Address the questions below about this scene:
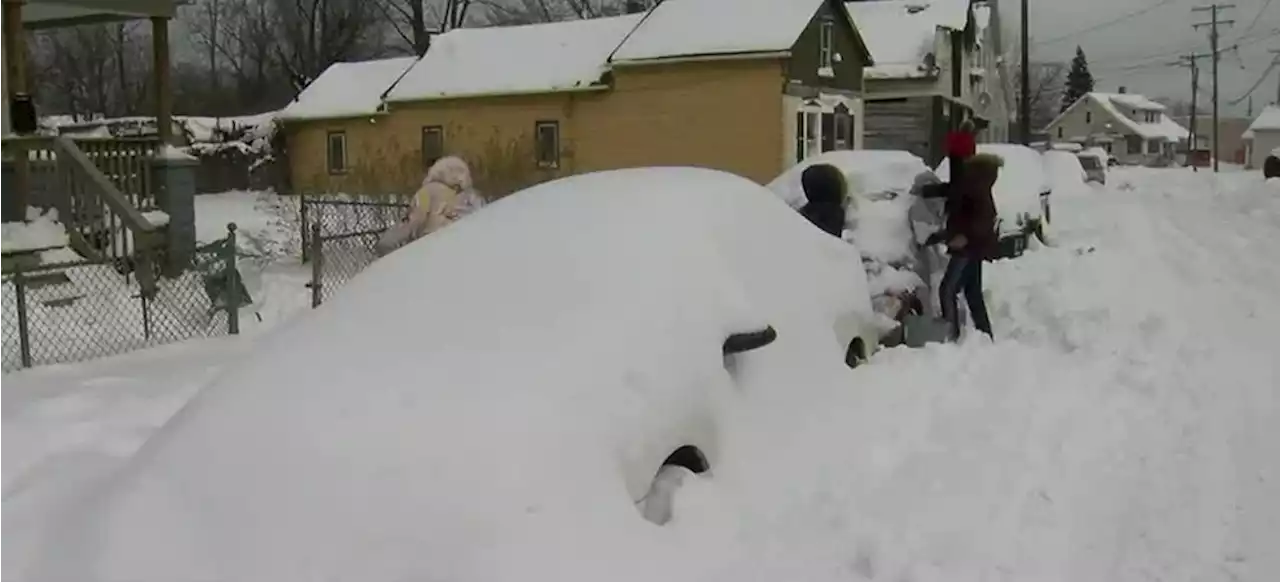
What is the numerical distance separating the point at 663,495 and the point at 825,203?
526 centimetres

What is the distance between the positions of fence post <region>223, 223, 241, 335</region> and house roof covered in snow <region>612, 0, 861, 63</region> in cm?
1808

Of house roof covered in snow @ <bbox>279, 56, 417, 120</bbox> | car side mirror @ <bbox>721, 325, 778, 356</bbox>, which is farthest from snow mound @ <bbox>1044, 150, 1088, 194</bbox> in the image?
car side mirror @ <bbox>721, 325, 778, 356</bbox>

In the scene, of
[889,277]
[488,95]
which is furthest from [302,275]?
[488,95]

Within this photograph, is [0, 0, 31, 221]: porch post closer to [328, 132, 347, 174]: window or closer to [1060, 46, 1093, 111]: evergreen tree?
[328, 132, 347, 174]: window

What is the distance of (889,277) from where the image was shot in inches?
346

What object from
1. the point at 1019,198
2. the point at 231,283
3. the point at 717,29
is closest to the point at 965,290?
the point at 231,283

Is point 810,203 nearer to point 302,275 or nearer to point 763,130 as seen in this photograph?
point 302,275

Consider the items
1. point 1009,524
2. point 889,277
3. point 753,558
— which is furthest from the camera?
point 889,277

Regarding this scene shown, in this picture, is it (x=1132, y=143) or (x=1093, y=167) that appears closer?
(x=1093, y=167)

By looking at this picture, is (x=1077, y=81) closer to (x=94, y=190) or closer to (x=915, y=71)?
(x=915, y=71)

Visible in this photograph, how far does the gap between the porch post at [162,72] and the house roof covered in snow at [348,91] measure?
1771cm

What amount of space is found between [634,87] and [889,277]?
67.4 feet

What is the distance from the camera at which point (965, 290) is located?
30.2 ft

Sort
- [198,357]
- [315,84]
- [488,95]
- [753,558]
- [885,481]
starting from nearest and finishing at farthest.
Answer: [753,558]
[885,481]
[198,357]
[488,95]
[315,84]
